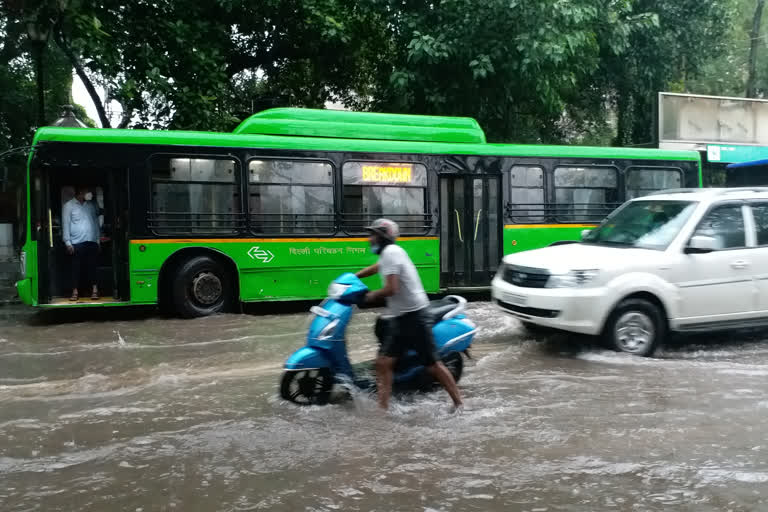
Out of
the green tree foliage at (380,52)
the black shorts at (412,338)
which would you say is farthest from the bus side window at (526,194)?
the black shorts at (412,338)

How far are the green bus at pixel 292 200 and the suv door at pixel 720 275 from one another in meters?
4.76

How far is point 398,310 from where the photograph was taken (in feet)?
16.9

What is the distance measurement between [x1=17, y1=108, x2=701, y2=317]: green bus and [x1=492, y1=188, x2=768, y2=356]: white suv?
375 centimetres

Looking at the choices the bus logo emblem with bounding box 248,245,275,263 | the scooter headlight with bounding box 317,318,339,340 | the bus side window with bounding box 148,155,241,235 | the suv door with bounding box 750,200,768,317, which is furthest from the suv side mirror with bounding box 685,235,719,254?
the bus side window with bounding box 148,155,241,235

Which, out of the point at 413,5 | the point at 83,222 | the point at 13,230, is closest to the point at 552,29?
the point at 413,5

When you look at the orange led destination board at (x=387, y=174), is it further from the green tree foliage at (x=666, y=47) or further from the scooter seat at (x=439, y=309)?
the green tree foliage at (x=666, y=47)

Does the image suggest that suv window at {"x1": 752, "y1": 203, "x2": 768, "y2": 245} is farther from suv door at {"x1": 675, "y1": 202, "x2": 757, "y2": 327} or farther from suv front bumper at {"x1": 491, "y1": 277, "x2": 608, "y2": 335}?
suv front bumper at {"x1": 491, "y1": 277, "x2": 608, "y2": 335}

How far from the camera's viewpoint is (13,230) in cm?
2436

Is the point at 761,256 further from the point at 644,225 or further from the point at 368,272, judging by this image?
the point at 368,272

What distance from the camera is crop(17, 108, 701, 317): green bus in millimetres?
9805

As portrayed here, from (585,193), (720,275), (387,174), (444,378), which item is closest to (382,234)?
(444,378)

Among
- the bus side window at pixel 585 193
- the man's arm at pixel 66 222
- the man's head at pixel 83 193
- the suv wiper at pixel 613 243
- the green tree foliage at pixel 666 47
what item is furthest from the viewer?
the green tree foliage at pixel 666 47

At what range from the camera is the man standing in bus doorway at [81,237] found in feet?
32.2

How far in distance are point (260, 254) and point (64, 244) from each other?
2.78 metres
